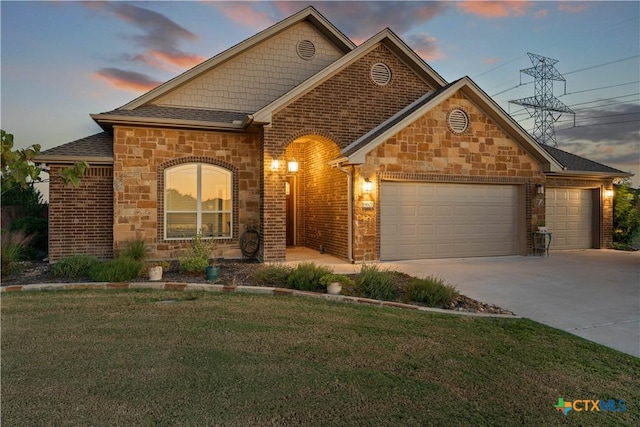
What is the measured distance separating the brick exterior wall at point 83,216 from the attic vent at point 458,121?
401 inches

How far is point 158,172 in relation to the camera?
446 inches

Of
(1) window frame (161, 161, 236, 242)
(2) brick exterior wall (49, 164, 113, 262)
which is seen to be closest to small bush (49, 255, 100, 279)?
(2) brick exterior wall (49, 164, 113, 262)

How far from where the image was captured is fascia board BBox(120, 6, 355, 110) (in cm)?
1227

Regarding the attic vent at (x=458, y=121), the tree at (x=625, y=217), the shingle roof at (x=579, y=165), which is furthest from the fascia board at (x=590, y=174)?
the attic vent at (x=458, y=121)

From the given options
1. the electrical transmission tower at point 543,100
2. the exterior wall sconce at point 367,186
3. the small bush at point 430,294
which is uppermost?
the electrical transmission tower at point 543,100

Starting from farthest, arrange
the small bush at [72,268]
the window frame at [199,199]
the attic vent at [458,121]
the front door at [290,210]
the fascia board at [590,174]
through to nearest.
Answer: the front door at [290,210]
the fascia board at [590,174]
the attic vent at [458,121]
the window frame at [199,199]
the small bush at [72,268]

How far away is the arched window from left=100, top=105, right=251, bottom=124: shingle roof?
1422 mm

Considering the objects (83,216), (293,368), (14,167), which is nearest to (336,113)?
(83,216)

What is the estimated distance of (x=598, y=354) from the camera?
→ 464 centimetres

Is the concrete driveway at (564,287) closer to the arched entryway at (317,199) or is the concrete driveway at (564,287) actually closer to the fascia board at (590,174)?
the arched entryway at (317,199)

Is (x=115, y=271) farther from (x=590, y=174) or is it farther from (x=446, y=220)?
(x=590, y=174)

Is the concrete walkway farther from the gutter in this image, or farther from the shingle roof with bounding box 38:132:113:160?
the shingle roof with bounding box 38:132:113:160

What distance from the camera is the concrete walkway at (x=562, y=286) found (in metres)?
5.80

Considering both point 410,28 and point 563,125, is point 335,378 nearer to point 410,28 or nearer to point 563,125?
point 410,28
